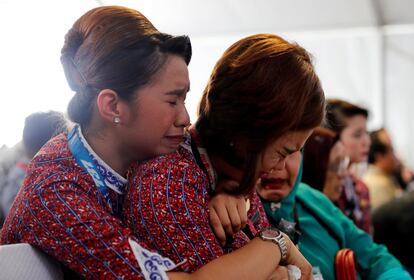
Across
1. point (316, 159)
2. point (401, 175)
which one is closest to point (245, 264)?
point (316, 159)

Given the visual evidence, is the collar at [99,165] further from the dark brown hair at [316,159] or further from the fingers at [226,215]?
the dark brown hair at [316,159]

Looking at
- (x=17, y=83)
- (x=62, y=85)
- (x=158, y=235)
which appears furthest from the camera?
(x=17, y=83)

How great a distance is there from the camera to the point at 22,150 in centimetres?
152

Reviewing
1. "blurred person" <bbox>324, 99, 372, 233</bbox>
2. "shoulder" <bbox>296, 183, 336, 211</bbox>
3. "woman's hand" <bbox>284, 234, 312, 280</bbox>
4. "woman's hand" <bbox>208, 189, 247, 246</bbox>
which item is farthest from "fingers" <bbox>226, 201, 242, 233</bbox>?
"blurred person" <bbox>324, 99, 372, 233</bbox>

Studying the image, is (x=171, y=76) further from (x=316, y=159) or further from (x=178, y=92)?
(x=316, y=159)

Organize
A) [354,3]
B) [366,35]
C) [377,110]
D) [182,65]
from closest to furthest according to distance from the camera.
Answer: [182,65], [354,3], [366,35], [377,110]

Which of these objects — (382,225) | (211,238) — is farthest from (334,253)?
(382,225)

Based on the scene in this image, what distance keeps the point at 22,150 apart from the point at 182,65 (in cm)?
58

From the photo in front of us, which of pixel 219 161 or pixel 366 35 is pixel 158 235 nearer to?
→ pixel 219 161

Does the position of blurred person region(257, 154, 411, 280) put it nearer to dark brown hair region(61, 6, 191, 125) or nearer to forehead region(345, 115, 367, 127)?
dark brown hair region(61, 6, 191, 125)

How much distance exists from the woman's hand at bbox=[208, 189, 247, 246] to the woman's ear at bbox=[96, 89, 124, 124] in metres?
0.25

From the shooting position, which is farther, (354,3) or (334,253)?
(354,3)

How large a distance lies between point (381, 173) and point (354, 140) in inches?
47.7

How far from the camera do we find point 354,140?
304 cm
